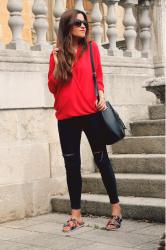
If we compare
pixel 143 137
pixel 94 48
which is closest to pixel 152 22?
pixel 143 137

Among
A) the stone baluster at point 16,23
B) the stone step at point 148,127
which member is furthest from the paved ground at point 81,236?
the stone baluster at point 16,23

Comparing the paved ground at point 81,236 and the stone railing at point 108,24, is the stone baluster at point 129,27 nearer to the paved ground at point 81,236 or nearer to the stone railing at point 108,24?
the stone railing at point 108,24

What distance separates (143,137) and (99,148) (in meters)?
1.64

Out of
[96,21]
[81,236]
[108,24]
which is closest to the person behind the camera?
[81,236]

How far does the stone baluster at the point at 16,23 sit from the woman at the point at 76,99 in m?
1.25

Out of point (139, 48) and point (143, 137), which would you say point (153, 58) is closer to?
point (139, 48)

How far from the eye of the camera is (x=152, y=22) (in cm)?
827

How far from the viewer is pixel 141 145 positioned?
695cm

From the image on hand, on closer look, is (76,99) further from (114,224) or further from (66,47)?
(114,224)

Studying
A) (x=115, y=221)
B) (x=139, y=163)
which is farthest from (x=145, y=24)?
(x=115, y=221)

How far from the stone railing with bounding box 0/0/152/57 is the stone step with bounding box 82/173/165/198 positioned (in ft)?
5.45

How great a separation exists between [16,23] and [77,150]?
6.26 feet

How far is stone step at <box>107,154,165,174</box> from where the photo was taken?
6.38m

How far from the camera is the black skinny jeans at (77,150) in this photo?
5.37 metres
